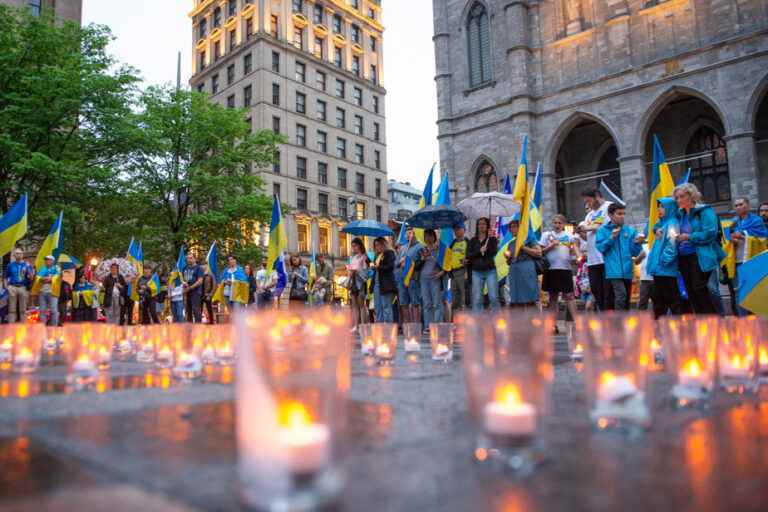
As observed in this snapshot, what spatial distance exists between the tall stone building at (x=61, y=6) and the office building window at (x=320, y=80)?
1811 centimetres

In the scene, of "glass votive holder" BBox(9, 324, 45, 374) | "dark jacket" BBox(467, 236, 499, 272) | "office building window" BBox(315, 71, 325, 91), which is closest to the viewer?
"glass votive holder" BBox(9, 324, 45, 374)

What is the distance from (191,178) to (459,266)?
60.1ft

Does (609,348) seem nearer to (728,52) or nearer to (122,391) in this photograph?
(122,391)

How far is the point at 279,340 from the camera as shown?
1.11m

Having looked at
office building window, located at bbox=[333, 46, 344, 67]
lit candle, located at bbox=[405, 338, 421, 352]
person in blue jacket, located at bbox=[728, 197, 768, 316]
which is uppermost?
office building window, located at bbox=[333, 46, 344, 67]

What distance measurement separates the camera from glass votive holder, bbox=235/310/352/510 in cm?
97

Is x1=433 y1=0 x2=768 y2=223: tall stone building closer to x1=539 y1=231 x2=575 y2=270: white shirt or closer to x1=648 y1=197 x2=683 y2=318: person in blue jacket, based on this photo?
x1=539 y1=231 x2=575 y2=270: white shirt

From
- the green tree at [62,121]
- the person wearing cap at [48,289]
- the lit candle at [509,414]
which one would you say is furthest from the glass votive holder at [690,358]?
the green tree at [62,121]

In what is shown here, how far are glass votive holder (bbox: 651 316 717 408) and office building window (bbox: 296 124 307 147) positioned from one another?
4115cm

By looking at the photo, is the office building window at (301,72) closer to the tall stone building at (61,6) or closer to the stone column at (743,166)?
the tall stone building at (61,6)

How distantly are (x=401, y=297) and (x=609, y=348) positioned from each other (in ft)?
27.4

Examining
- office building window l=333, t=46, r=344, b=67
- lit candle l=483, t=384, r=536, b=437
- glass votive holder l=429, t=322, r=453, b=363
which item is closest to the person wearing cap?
glass votive holder l=429, t=322, r=453, b=363

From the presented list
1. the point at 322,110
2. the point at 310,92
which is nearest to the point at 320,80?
the point at 310,92

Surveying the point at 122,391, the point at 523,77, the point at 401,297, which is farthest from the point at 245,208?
the point at 122,391
